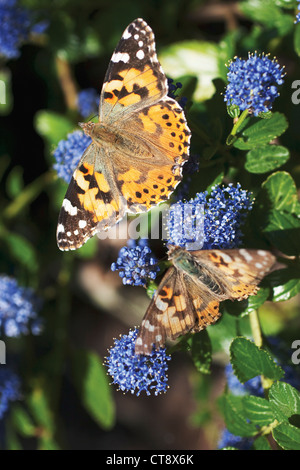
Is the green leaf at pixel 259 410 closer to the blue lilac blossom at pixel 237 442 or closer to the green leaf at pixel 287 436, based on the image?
the green leaf at pixel 287 436

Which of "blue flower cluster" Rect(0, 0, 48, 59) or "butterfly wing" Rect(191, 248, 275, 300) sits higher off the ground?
"blue flower cluster" Rect(0, 0, 48, 59)

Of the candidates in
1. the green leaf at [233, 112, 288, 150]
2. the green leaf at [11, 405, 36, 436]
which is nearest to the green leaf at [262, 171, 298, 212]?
the green leaf at [233, 112, 288, 150]

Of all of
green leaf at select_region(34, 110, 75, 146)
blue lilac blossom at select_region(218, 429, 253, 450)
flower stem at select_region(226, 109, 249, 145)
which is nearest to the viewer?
flower stem at select_region(226, 109, 249, 145)

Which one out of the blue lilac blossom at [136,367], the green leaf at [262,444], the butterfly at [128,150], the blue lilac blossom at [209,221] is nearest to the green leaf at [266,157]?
the blue lilac blossom at [209,221]

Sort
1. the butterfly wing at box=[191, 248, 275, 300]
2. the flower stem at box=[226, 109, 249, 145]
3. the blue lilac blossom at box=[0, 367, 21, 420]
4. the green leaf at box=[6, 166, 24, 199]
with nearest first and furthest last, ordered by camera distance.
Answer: the butterfly wing at box=[191, 248, 275, 300] → the flower stem at box=[226, 109, 249, 145] → the blue lilac blossom at box=[0, 367, 21, 420] → the green leaf at box=[6, 166, 24, 199]

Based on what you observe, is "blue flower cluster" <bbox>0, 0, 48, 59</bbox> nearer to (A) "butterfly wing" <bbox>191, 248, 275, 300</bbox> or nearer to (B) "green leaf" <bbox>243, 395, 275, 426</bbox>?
(A) "butterfly wing" <bbox>191, 248, 275, 300</bbox>

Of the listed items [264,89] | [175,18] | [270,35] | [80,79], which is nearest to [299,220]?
[264,89]
